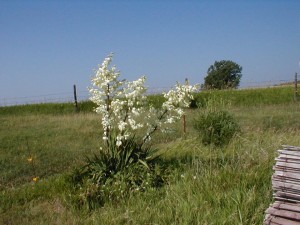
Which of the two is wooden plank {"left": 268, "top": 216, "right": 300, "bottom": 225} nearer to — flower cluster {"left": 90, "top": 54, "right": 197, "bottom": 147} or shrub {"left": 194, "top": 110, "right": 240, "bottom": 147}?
flower cluster {"left": 90, "top": 54, "right": 197, "bottom": 147}

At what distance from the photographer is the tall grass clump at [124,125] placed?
5590 mm

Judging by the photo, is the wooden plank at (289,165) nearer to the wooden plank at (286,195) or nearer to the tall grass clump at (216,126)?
the wooden plank at (286,195)

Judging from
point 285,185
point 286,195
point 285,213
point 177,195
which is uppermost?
point 285,185

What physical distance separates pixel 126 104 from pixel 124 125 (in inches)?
17.3

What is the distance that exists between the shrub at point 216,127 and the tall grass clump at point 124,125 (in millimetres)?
2784

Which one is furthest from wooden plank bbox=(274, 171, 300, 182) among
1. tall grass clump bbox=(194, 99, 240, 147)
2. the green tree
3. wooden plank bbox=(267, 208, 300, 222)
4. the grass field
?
the green tree

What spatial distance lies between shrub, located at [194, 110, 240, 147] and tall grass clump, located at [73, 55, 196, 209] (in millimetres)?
2784

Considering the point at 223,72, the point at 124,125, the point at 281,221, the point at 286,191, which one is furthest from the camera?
the point at 223,72

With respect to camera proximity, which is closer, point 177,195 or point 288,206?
point 288,206

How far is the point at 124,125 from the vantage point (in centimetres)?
568

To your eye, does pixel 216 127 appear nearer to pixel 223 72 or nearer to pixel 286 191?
pixel 286 191

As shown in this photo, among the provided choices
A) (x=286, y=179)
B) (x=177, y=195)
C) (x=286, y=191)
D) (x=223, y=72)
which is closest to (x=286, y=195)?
(x=286, y=191)

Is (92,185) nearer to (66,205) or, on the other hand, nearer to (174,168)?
(66,205)

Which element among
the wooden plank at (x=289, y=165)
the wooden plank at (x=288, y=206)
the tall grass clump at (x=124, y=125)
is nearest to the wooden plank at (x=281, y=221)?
the wooden plank at (x=288, y=206)
